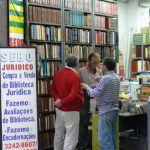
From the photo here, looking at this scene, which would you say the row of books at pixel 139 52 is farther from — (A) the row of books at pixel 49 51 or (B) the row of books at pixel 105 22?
(A) the row of books at pixel 49 51

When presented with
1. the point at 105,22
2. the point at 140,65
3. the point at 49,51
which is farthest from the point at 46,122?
the point at 140,65

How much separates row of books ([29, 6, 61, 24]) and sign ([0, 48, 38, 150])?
1.68 m

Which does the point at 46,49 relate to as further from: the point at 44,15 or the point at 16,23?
the point at 16,23

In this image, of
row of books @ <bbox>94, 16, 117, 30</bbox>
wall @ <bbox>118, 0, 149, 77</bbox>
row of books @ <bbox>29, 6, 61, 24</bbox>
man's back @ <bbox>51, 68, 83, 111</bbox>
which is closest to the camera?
man's back @ <bbox>51, 68, 83, 111</bbox>

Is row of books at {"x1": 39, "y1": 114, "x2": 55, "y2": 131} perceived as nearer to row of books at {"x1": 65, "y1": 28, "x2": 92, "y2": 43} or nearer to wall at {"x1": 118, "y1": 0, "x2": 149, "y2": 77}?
row of books at {"x1": 65, "y1": 28, "x2": 92, "y2": 43}

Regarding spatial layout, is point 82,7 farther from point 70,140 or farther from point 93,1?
point 70,140

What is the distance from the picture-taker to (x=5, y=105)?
500 cm

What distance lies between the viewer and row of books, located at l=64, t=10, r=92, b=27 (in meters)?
7.36

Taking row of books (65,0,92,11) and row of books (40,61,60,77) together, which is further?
A: row of books (65,0,92,11)

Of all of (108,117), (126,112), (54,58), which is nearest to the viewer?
(108,117)

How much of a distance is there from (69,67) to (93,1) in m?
2.69

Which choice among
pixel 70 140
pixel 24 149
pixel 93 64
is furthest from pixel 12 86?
pixel 93 64

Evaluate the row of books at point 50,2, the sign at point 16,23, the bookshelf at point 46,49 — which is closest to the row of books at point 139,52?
the bookshelf at point 46,49

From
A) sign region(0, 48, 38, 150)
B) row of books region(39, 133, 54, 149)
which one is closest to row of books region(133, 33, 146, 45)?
row of books region(39, 133, 54, 149)
